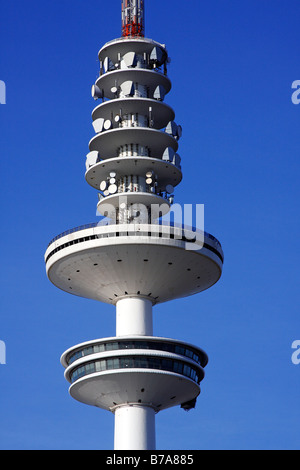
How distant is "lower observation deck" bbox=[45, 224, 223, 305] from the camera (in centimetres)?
7788

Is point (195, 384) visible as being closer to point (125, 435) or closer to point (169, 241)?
point (125, 435)

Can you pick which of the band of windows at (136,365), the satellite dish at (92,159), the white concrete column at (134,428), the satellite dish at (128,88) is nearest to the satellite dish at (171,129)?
the satellite dish at (128,88)

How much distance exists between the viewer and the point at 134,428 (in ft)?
255

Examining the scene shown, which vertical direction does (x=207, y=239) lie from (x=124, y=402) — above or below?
above

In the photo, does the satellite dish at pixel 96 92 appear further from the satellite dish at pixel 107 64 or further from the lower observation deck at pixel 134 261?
the lower observation deck at pixel 134 261

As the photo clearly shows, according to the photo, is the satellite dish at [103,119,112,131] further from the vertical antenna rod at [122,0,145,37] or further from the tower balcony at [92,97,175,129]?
the vertical antenna rod at [122,0,145,37]

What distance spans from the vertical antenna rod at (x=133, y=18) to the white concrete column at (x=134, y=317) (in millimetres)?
27043

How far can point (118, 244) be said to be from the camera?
77.5 m

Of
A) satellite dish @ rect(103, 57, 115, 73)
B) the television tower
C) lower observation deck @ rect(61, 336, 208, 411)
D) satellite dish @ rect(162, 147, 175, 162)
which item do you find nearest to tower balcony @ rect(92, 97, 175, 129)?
the television tower

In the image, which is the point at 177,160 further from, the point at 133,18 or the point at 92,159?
the point at 133,18

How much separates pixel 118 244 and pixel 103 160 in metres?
11.1

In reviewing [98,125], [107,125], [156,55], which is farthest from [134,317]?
[156,55]
